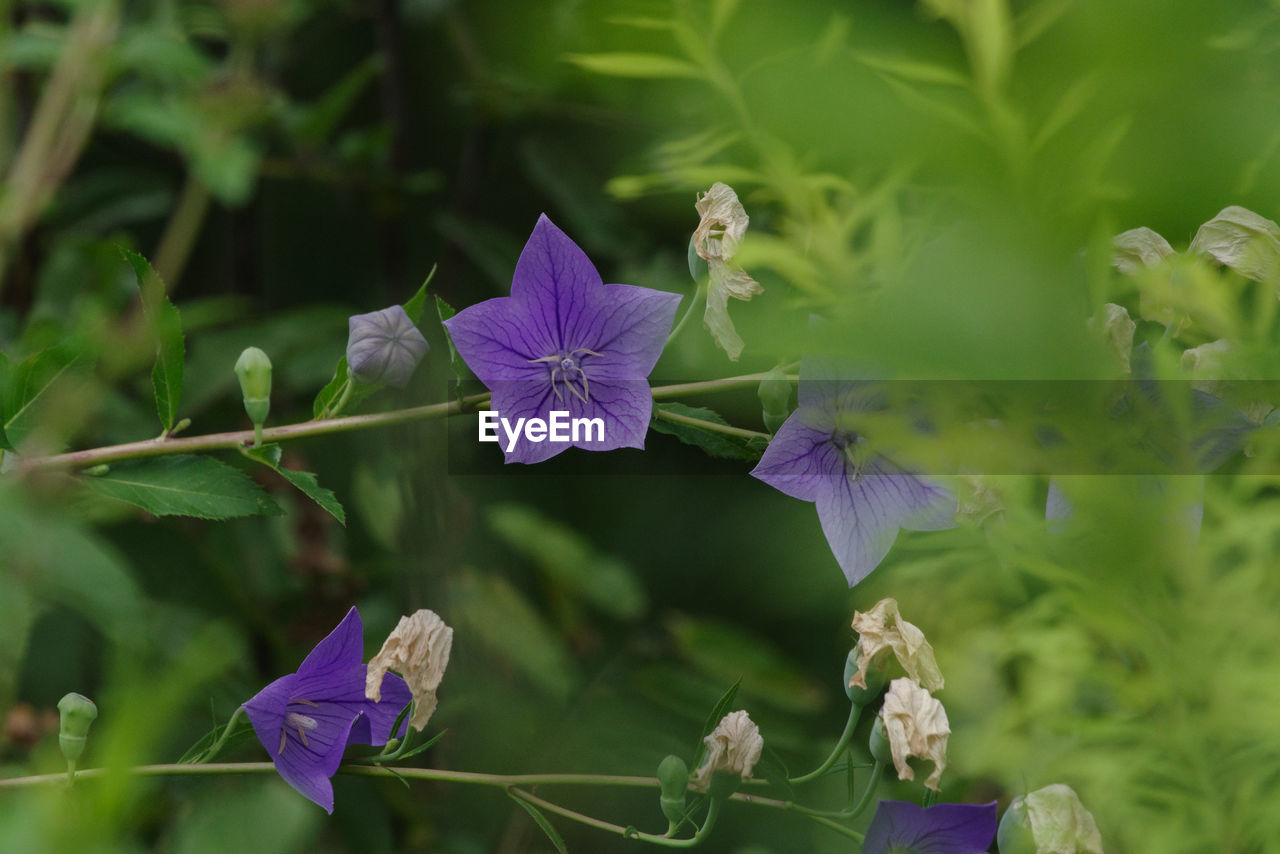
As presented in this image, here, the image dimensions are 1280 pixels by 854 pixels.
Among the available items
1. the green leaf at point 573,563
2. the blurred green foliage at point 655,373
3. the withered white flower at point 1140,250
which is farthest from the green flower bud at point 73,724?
the green leaf at point 573,563

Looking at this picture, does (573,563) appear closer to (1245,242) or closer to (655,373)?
(655,373)

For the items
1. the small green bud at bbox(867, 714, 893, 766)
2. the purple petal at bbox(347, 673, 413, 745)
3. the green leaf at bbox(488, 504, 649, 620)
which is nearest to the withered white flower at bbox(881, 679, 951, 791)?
the small green bud at bbox(867, 714, 893, 766)

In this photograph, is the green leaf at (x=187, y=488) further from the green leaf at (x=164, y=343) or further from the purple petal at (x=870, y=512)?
the purple petal at (x=870, y=512)

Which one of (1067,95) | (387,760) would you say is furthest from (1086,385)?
(387,760)

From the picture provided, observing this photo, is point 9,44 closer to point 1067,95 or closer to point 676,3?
point 676,3

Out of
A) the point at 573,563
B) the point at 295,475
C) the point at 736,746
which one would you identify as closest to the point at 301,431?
the point at 295,475
